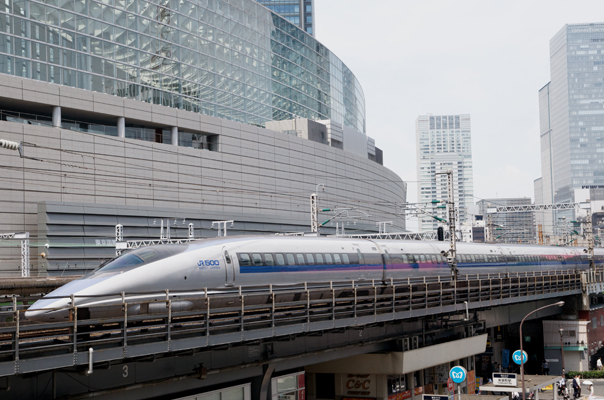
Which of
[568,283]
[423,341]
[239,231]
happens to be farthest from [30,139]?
[568,283]

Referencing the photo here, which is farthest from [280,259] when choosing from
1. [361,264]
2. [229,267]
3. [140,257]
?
[140,257]

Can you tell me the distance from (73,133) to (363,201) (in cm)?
4976

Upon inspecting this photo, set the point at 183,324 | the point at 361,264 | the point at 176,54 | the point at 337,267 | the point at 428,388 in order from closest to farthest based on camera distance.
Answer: the point at 183,324 → the point at 337,267 → the point at 428,388 → the point at 361,264 → the point at 176,54

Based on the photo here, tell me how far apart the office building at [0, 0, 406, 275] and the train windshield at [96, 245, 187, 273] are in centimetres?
3054

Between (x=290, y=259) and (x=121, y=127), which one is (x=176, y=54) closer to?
(x=121, y=127)

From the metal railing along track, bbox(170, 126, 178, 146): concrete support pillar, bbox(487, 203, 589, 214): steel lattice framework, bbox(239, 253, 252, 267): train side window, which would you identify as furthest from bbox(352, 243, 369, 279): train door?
bbox(487, 203, 589, 214): steel lattice framework

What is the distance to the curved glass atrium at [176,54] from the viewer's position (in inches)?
2534

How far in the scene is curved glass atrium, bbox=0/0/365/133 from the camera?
6438 cm

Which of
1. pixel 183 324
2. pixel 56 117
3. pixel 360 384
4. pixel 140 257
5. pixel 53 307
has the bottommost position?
pixel 360 384

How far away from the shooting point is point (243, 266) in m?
27.8

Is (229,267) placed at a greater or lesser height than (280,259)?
A: lesser

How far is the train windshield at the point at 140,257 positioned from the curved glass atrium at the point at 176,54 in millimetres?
43865

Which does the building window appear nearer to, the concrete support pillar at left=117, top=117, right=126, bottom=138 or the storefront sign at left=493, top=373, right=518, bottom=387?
the storefront sign at left=493, top=373, right=518, bottom=387

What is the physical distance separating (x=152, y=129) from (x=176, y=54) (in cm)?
1019
